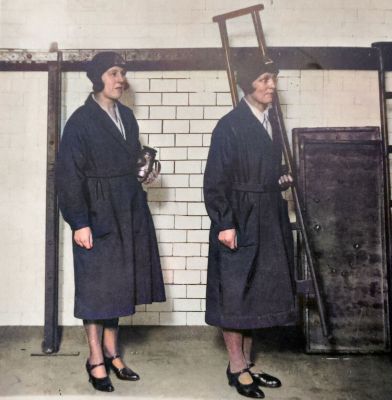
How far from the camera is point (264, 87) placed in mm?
3225

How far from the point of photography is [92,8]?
13.7 feet

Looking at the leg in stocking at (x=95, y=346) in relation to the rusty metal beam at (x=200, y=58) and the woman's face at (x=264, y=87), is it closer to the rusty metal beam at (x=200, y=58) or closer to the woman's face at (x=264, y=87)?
the woman's face at (x=264, y=87)

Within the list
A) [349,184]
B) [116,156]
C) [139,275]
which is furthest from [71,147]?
[349,184]

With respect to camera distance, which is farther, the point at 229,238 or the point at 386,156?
the point at 386,156

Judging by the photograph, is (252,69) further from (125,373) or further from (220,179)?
(125,373)

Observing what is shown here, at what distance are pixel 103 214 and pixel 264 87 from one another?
131 centimetres

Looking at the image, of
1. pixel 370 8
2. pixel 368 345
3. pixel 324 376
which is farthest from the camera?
pixel 370 8

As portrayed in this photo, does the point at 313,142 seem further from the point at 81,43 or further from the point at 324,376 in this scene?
the point at 81,43

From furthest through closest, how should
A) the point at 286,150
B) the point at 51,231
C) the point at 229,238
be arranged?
1. the point at 51,231
2. the point at 286,150
3. the point at 229,238

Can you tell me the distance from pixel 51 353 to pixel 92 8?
9.18ft

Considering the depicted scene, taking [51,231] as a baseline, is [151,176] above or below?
above

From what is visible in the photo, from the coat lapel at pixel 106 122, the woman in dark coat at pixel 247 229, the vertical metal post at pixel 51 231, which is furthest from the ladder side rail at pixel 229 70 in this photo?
the vertical metal post at pixel 51 231

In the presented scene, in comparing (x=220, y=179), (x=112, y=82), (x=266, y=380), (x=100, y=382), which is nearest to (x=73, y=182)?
(x=112, y=82)

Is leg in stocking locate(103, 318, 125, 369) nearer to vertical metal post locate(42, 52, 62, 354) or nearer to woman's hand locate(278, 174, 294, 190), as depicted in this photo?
vertical metal post locate(42, 52, 62, 354)
